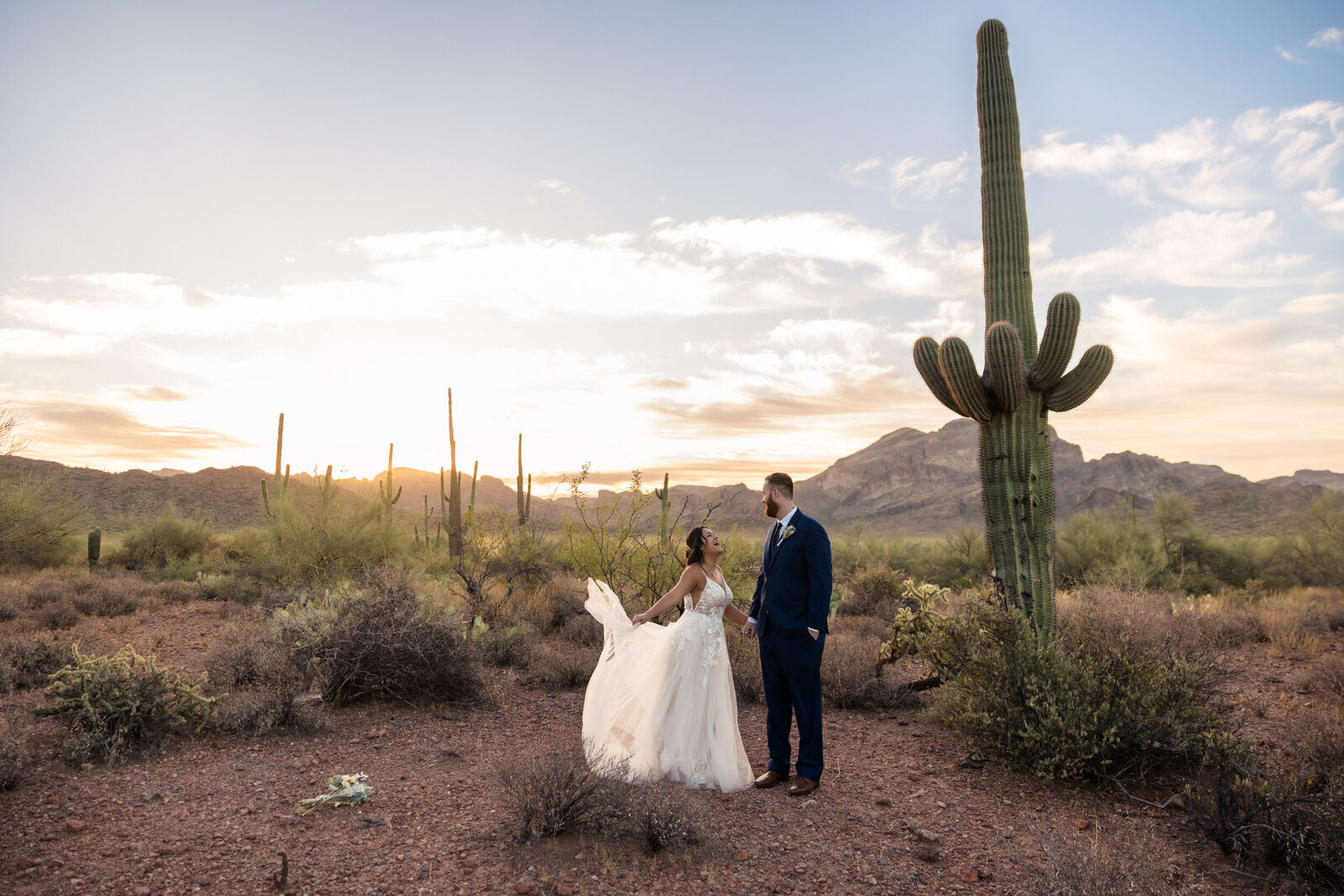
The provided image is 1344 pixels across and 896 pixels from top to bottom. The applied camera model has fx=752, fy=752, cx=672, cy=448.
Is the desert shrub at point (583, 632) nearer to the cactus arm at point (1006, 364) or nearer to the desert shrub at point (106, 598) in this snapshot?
the cactus arm at point (1006, 364)

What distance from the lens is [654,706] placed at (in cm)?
571

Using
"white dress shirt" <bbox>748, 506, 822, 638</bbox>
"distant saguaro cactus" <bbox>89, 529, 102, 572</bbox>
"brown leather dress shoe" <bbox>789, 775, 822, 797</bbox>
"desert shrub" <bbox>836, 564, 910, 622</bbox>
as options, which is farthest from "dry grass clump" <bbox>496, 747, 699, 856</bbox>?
"distant saguaro cactus" <bbox>89, 529, 102, 572</bbox>

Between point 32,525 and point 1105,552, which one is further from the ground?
point 32,525

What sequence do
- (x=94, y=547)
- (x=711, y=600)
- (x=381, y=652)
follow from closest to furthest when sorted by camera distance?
(x=711, y=600)
(x=381, y=652)
(x=94, y=547)

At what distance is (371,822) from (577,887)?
1.66 m

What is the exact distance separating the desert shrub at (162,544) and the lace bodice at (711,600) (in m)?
20.1

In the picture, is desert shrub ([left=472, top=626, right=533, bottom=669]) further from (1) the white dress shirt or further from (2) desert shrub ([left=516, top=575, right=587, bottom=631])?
(1) the white dress shirt

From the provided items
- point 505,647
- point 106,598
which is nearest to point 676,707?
point 505,647

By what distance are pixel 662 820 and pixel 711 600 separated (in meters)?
1.75

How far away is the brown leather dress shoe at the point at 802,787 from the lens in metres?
5.51

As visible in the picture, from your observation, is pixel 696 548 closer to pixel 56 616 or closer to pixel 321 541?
pixel 56 616

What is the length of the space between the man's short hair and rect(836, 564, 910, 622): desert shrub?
8428 mm

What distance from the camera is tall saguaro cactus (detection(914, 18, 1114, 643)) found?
8094mm

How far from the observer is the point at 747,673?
8469 millimetres
